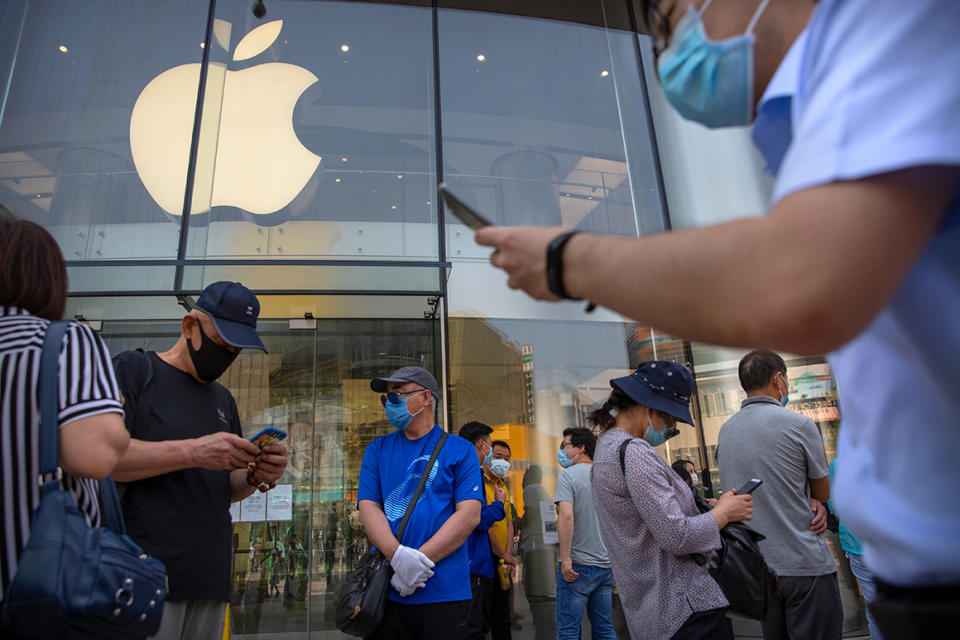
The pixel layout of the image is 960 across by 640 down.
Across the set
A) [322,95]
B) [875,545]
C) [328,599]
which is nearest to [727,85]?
[875,545]

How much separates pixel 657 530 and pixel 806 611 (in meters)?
1.14

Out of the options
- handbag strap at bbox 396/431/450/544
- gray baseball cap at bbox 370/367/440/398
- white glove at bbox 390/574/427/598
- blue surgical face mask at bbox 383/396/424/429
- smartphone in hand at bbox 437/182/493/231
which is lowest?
white glove at bbox 390/574/427/598

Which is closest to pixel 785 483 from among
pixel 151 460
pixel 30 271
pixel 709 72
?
pixel 709 72

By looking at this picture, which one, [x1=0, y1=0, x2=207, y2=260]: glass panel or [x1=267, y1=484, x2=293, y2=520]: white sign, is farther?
[x1=0, y1=0, x2=207, y2=260]: glass panel

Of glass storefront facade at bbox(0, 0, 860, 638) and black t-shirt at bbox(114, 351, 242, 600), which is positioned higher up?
glass storefront facade at bbox(0, 0, 860, 638)

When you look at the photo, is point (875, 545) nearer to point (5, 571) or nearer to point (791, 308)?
point (791, 308)

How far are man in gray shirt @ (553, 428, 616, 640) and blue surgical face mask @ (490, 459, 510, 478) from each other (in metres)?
0.66

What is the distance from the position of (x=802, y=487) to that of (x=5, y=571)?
3.09 meters

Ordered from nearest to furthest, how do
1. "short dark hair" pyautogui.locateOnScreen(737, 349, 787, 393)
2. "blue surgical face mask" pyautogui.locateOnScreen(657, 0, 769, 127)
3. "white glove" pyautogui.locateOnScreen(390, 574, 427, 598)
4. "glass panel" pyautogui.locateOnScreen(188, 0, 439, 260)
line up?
"blue surgical face mask" pyautogui.locateOnScreen(657, 0, 769, 127)
"white glove" pyautogui.locateOnScreen(390, 574, 427, 598)
"short dark hair" pyautogui.locateOnScreen(737, 349, 787, 393)
"glass panel" pyautogui.locateOnScreen(188, 0, 439, 260)

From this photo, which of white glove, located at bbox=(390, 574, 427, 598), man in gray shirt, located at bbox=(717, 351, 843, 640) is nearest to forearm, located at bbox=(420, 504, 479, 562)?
white glove, located at bbox=(390, 574, 427, 598)

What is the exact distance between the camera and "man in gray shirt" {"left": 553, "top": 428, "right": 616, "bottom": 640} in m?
4.81

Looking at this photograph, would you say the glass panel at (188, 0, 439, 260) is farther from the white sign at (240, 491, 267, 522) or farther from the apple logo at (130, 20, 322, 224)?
the white sign at (240, 491, 267, 522)

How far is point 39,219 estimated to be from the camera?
611cm

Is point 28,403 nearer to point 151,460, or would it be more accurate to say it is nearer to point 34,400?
point 34,400
